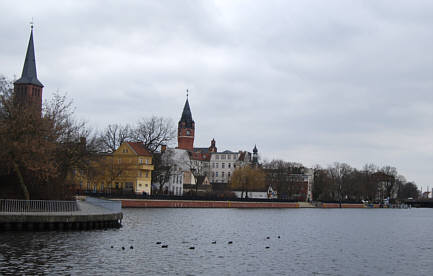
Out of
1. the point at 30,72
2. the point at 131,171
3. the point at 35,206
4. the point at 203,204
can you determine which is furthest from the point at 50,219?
the point at 30,72

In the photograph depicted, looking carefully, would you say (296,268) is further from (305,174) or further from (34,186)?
(305,174)

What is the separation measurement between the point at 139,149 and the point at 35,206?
5775cm

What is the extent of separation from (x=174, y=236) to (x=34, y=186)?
12822mm

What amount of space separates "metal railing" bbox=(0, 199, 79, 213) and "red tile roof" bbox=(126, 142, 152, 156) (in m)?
53.7

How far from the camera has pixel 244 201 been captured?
11806 centimetres

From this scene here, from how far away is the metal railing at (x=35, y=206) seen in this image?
144 ft

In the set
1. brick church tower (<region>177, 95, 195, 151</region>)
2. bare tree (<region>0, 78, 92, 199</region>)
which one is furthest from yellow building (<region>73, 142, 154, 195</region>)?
brick church tower (<region>177, 95, 195, 151</region>)

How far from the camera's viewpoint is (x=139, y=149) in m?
103

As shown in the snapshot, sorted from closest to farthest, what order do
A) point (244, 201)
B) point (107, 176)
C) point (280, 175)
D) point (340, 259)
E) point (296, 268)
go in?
point (296, 268) → point (340, 259) → point (107, 176) → point (244, 201) → point (280, 175)

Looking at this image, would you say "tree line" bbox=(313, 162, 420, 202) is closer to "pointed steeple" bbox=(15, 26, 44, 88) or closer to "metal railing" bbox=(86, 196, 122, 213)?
"pointed steeple" bbox=(15, 26, 44, 88)

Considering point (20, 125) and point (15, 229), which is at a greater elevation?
point (20, 125)

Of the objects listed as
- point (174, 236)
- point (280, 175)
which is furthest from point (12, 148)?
point (280, 175)

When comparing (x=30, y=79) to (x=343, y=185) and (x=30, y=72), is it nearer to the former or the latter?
(x=30, y=72)

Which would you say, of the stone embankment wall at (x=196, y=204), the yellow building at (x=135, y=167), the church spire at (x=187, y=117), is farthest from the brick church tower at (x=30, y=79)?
the church spire at (x=187, y=117)
